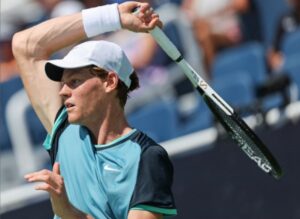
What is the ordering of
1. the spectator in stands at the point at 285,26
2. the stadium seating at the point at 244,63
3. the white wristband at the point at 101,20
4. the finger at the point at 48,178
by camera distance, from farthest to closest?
the spectator in stands at the point at 285,26, the stadium seating at the point at 244,63, the white wristband at the point at 101,20, the finger at the point at 48,178

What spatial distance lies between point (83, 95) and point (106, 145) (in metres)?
0.21

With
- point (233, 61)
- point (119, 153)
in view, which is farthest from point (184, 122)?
point (119, 153)

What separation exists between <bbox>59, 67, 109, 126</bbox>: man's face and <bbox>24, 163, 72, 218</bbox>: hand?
27 cm

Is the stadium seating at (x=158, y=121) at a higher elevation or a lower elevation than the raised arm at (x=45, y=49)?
lower

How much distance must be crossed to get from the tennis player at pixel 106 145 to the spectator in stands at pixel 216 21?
14.1 ft

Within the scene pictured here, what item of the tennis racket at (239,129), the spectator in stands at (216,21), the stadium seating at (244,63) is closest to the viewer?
the tennis racket at (239,129)

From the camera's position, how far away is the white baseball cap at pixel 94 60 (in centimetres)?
380

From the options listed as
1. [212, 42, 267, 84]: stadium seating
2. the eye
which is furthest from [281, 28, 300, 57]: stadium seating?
the eye

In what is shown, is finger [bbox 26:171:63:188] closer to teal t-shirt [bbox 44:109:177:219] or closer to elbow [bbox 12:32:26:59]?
teal t-shirt [bbox 44:109:177:219]

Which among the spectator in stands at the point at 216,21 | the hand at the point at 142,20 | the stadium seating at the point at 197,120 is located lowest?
the stadium seating at the point at 197,120

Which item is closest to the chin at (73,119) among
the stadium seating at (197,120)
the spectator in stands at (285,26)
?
the stadium seating at (197,120)

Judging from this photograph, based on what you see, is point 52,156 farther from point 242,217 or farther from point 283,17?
point 283,17

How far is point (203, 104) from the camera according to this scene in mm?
7711

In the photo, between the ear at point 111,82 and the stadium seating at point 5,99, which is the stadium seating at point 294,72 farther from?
the ear at point 111,82
